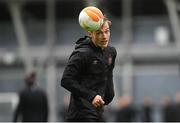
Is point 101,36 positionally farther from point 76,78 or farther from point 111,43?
point 111,43

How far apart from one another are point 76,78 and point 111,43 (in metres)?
20.9

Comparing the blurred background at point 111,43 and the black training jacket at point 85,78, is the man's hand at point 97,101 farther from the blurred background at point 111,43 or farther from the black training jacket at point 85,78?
the blurred background at point 111,43

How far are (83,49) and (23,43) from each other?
21.4 metres

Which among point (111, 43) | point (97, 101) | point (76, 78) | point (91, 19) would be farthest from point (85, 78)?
point (111, 43)

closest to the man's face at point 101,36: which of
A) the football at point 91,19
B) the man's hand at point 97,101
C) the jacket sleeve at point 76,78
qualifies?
the football at point 91,19

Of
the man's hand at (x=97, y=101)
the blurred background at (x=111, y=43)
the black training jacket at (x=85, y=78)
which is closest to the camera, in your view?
the man's hand at (x=97, y=101)

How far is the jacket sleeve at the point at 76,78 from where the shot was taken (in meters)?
6.16

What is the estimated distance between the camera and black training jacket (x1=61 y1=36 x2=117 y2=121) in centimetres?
618

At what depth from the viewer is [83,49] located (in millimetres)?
6297

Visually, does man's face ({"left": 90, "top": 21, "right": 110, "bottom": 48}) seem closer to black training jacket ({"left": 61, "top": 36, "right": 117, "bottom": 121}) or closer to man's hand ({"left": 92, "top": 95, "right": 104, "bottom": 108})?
black training jacket ({"left": 61, "top": 36, "right": 117, "bottom": 121})

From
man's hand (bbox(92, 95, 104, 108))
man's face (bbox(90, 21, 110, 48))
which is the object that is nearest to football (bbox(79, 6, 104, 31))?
man's face (bbox(90, 21, 110, 48))

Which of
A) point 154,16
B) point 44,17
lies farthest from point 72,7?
point 154,16

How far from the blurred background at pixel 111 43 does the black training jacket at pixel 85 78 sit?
18777 millimetres

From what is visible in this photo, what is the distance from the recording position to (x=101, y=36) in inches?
246
